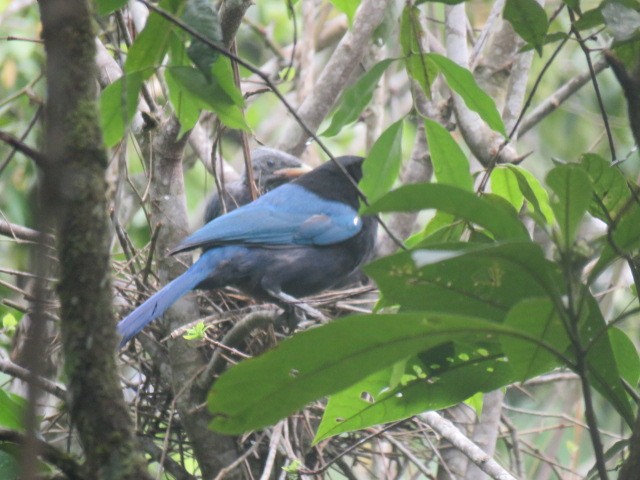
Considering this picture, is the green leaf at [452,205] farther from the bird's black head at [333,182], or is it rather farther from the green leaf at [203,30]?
the bird's black head at [333,182]

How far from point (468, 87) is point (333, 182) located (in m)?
3.32

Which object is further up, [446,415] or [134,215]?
[134,215]

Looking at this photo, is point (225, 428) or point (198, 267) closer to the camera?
point (225, 428)

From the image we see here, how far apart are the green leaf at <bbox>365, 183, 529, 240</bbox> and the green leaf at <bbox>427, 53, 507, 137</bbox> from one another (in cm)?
69

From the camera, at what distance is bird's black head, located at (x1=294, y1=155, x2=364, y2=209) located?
5473 mm

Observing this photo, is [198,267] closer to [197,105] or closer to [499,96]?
[499,96]

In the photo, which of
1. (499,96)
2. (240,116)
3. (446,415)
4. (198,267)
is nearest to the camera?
(240,116)

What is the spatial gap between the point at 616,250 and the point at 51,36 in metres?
1.01

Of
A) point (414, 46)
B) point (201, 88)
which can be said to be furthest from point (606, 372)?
point (414, 46)

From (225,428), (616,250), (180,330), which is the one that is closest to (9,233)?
(180,330)

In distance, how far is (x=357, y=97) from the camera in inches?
88.5

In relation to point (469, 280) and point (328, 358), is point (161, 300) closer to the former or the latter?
point (469, 280)

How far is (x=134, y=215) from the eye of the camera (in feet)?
21.1

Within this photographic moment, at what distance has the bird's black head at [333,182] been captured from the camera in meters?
5.47
